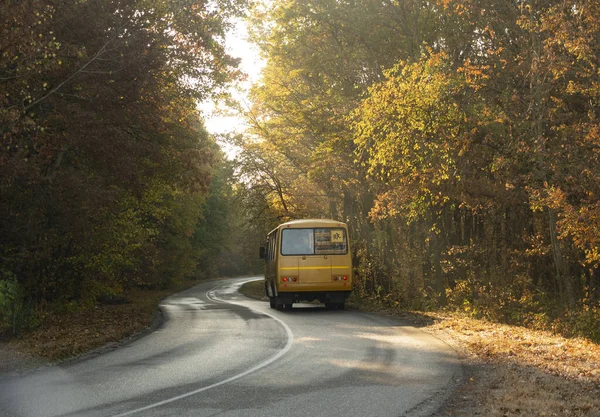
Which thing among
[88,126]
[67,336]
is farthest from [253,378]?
[88,126]

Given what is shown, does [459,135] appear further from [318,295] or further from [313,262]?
[318,295]

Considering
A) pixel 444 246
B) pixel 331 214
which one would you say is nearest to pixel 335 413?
pixel 444 246

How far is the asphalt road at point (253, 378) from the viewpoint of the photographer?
27.0 ft

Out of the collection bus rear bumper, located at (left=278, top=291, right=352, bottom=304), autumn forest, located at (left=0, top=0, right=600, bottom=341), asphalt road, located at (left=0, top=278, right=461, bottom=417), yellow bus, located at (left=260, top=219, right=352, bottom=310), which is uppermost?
autumn forest, located at (left=0, top=0, right=600, bottom=341)

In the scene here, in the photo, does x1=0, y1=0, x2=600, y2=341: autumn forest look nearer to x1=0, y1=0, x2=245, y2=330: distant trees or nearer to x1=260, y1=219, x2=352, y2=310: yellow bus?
x1=0, y1=0, x2=245, y2=330: distant trees

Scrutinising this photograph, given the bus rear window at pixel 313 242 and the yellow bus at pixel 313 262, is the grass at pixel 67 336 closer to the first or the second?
the yellow bus at pixel 313 262

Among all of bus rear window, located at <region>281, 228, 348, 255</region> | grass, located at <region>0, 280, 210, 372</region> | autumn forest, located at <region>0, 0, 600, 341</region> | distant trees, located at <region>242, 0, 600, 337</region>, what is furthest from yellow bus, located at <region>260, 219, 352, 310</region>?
grass, located at <region>0, 280, 210, 372</region>

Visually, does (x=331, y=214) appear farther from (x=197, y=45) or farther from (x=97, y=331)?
(x=97, y=331)

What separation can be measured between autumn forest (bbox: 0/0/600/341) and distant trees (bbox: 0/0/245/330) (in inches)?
2.7

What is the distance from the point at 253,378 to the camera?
10297 mm

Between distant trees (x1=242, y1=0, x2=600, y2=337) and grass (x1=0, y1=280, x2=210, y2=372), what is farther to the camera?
distant trees (x1=242, y1=0, x2=600, y2=337)

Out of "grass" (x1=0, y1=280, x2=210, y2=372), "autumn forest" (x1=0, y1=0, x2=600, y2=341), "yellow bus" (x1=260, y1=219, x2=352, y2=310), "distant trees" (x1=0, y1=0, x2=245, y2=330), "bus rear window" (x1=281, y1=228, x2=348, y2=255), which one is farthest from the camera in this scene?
"bus rear window" (x1=281, y1=228, x2=348, y2=255)

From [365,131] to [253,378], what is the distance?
9.91m

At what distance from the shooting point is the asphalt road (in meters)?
8.24
